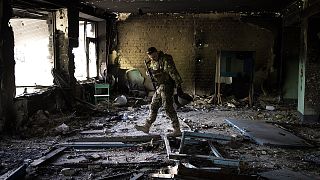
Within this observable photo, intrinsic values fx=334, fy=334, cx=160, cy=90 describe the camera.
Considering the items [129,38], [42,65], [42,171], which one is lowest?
[42,171]

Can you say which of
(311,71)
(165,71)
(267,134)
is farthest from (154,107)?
(311,71)

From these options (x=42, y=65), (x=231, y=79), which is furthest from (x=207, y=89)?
(x=42, y=65)

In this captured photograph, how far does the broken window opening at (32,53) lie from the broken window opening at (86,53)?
163 cm

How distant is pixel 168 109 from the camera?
6.43 m

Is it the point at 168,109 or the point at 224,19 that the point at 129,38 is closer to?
the point at 224,19

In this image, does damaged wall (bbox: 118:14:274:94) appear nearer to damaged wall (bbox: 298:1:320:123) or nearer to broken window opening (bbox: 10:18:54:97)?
damaged wall (bbox: 298:1:320:123)

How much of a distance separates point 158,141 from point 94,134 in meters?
1.46

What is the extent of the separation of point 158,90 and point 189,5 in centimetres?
488

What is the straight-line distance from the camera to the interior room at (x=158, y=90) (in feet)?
16.1

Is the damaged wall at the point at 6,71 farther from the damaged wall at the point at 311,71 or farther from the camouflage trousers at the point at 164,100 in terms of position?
the damaged wall at the point at 311,71

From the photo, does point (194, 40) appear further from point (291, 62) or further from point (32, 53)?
point (32, 53)

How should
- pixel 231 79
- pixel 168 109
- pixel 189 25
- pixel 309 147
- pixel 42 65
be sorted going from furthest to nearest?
pixel 189 25, pixel 231 79, pixel 42 65, pixel 168 109, pixel 309 147

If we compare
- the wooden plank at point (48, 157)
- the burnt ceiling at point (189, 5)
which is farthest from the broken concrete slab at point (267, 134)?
the burnt ceiling at point (189, 5)

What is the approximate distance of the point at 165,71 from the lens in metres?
6.32
